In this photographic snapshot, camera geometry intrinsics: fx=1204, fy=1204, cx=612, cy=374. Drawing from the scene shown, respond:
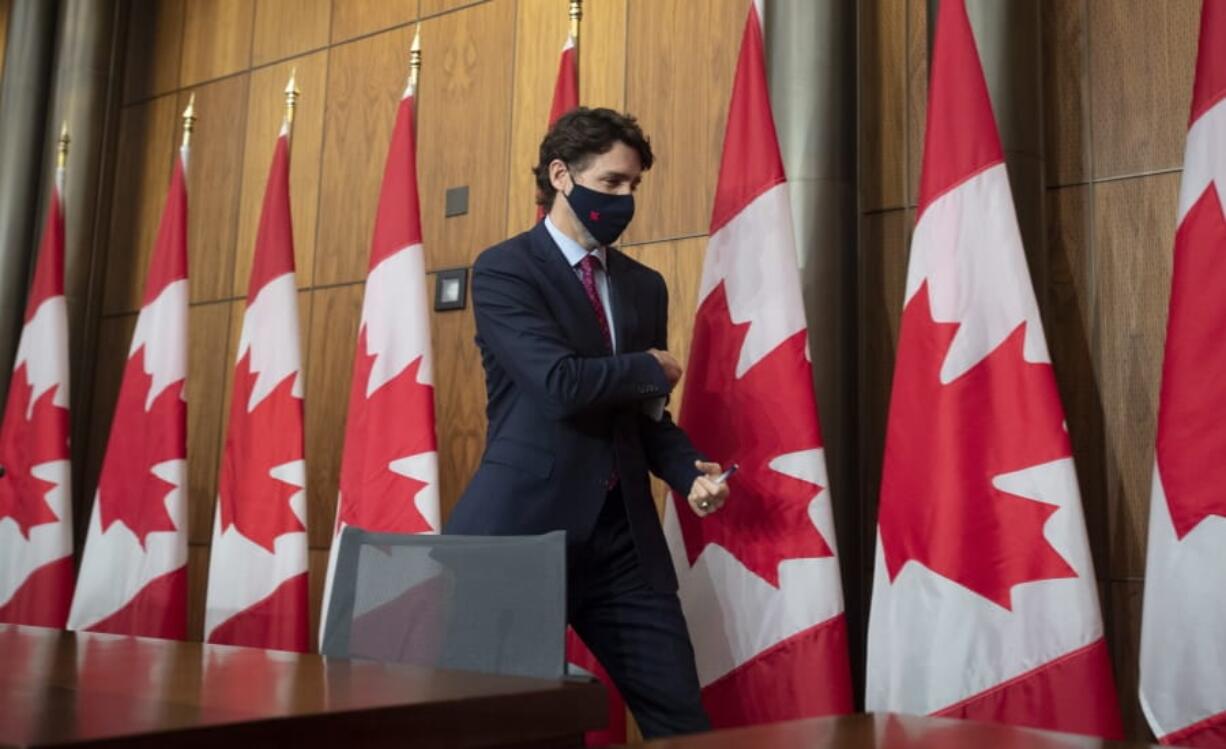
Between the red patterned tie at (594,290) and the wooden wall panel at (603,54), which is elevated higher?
the wooden wall panel at (603,54)

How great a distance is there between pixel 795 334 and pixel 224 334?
255 cm

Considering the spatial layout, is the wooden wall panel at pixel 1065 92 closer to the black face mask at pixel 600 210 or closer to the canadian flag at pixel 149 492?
the black face mask at pixel 600 210

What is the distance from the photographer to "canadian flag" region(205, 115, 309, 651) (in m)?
3.42

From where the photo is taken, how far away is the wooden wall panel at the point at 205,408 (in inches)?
169

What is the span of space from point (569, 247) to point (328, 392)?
77.7 inches

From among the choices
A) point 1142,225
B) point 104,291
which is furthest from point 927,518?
point 104,291

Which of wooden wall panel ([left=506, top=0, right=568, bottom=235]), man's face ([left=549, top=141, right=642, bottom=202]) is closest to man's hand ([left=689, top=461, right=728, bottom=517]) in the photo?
man's face ([left=549, top=141, right=642, bottom=202])

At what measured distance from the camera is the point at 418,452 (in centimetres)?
314

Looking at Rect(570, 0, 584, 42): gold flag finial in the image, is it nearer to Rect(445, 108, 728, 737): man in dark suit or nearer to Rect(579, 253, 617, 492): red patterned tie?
Rect(445, 108, 728, 737): man in dark suit

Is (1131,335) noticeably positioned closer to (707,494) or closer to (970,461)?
(970,461)

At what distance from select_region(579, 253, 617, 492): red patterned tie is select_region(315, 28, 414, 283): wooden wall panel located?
73.6 inches

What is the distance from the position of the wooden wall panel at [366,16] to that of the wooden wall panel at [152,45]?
916 mm

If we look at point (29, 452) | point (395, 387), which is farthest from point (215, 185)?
point (395, 387)

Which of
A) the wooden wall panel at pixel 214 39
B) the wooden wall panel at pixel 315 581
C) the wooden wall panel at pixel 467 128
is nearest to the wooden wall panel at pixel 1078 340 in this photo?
the wooden wall panel at pixel 467 128
